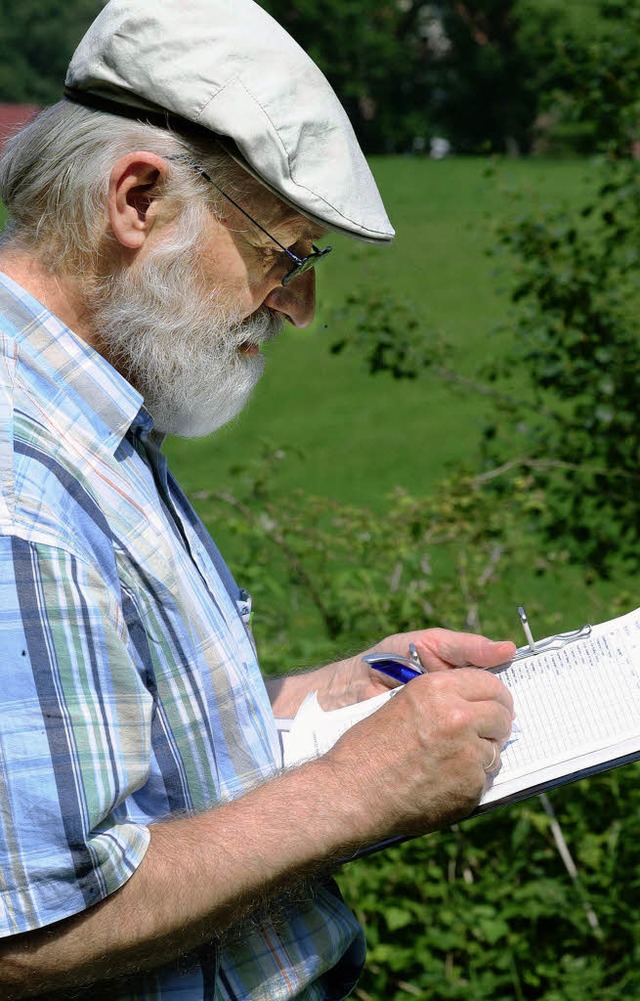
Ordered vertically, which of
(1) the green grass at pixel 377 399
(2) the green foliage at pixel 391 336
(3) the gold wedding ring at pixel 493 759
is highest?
(3) the gold wedding ring at pixel 493 759

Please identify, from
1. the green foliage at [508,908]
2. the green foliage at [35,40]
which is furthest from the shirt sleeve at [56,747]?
the green foliage at [35,40]

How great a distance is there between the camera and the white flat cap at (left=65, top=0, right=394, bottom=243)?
5.32 ft

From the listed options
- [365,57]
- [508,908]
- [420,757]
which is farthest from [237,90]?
[365,57]

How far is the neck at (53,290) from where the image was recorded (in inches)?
64.9

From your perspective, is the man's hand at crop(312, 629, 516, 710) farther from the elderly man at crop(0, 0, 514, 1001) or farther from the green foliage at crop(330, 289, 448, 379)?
the green foliage at crop(330, 289, 448, 379)

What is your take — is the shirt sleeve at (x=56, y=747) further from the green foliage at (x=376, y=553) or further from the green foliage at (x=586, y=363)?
the green foliage at (x=586, y=363)

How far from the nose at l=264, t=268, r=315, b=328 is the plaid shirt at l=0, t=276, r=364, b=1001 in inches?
11.3

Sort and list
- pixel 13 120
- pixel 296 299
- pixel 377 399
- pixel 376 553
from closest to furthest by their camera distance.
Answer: pixel 296 299 → pixel 13 120 → pixel 376 553 → pixel 377 399

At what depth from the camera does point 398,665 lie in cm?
204

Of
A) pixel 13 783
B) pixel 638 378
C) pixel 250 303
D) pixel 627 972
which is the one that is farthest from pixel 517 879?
pixel 13 783

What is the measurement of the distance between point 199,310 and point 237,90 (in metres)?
0.31

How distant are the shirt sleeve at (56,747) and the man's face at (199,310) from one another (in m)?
0.48

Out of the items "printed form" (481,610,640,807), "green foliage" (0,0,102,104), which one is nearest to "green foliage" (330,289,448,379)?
"green foliage" (0,0,102,104)

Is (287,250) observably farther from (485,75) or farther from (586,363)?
(485,75)
